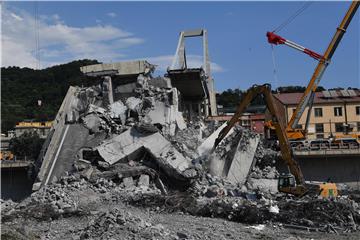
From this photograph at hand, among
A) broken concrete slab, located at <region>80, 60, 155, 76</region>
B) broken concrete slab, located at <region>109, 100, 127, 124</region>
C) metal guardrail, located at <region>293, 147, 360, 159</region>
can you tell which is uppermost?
broken concrete slab, located at <region>80, 60, 155, 76</region>

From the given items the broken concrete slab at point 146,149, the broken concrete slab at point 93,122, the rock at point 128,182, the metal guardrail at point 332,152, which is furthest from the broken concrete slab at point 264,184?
the broken concrete slab at point 93,122

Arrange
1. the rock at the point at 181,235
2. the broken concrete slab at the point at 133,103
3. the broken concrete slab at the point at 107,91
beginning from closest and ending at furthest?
the rock at the point at 181,235 → the broken concrete slab at the point at 133,103 → the broken concrete slab at the point at 107,91

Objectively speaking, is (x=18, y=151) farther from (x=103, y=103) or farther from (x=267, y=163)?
(x=267, y=163)

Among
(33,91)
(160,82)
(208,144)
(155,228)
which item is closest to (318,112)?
(160,82)

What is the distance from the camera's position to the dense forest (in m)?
83.4

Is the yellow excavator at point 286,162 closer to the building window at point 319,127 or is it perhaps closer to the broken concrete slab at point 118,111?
the broken concrete slab at point 118,111

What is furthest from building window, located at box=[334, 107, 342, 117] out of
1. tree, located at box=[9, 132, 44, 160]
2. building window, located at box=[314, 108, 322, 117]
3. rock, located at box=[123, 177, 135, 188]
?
rock, located at box=[123, 177, 135, 188]

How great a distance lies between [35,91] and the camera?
91.0m

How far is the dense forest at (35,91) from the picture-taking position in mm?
83438

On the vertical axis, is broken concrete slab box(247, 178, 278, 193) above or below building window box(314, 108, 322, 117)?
below

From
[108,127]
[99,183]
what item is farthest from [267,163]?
[99,183]

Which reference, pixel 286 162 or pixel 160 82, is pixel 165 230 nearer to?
pixel 286 162

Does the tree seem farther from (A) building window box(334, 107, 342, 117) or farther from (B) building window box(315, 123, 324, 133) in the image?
(A) building window box(334, 107, 342, 117)

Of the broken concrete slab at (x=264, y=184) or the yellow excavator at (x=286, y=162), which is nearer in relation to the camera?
the yellow excavator at (x=286, y=162)
